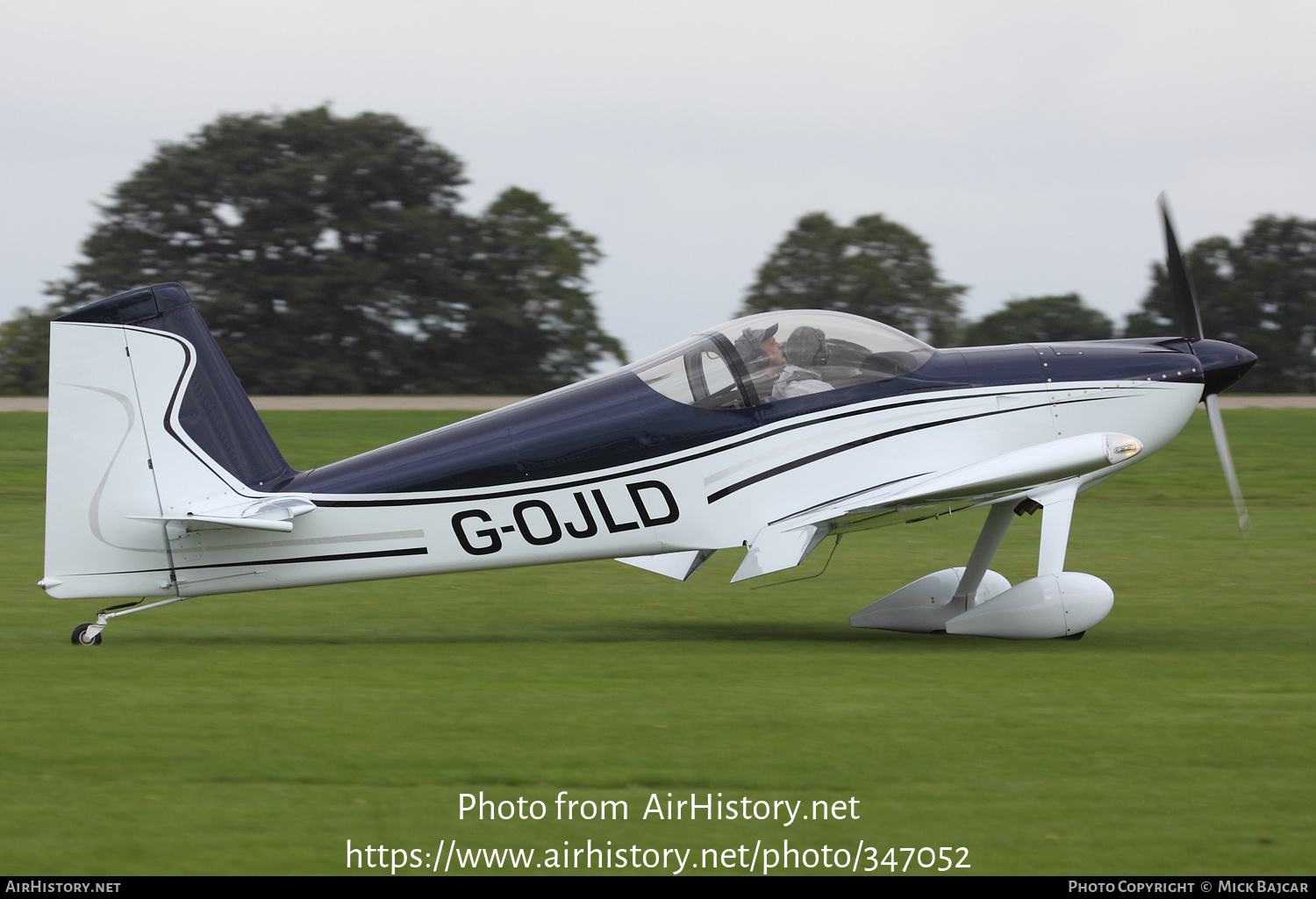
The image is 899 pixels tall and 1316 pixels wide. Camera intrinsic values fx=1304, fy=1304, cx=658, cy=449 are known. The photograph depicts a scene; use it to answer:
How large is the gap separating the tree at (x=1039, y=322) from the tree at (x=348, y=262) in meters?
10.0

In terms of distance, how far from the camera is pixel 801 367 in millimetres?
8898

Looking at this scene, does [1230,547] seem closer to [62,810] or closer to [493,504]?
[493,504]

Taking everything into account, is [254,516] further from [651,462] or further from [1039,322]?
[1039,322]

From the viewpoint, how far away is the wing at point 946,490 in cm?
834

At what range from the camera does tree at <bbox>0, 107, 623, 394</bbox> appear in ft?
115

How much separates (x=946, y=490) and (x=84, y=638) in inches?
223

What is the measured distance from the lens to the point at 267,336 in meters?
35.0

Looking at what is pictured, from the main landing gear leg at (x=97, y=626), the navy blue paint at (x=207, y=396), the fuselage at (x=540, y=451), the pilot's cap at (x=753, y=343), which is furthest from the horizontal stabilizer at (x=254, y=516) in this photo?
the pilot's cap at (x=753, y=343)

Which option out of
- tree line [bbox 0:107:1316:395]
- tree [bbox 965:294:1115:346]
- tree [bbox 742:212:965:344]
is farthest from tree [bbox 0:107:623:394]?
tree [bbox 965:294:1115:346]

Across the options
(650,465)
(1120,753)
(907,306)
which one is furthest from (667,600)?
(907,306)

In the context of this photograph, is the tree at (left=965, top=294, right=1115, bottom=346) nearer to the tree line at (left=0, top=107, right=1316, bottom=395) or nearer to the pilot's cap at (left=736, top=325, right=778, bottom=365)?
the tree line at (left=0, top=107, right=1316, bottom=395)

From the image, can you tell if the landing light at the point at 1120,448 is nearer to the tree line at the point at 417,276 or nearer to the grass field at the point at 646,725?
the grass field at the point at 646,725

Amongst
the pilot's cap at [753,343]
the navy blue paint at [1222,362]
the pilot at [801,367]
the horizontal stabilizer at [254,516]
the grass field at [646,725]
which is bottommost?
the grass field at [646,725]
